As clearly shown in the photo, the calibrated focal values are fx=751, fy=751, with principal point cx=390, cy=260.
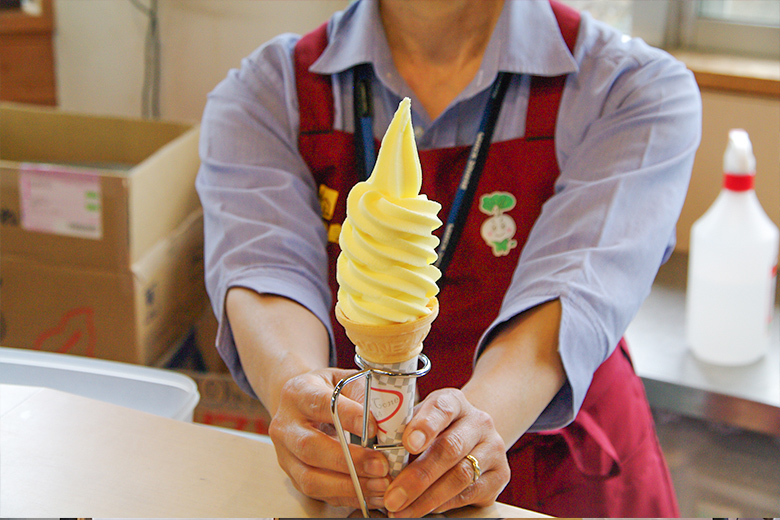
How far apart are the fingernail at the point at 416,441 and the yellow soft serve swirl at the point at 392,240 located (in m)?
0.10

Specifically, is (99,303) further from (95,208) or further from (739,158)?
(739,158)

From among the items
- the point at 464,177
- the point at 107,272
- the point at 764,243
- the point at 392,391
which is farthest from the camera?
the point at 107,272

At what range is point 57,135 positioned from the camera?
6.02 ft

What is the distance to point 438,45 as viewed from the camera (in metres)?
1.10

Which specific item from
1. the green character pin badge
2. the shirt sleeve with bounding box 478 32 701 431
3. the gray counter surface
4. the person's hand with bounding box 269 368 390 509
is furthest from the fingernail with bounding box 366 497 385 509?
the gray counter surface

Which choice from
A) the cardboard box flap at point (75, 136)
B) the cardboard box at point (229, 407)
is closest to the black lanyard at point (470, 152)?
the cardboard box at point (229, 407)

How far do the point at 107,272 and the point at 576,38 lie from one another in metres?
A: 0.94

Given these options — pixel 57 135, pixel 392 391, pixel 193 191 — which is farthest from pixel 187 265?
pixel 392 391

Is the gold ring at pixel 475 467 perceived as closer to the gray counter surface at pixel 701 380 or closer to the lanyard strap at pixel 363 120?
the lanyard strap at pixel 363 120

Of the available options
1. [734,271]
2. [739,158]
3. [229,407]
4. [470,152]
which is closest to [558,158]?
[470,152]

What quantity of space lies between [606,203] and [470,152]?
0.68ft

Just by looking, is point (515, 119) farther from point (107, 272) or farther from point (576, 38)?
point (107, 272)

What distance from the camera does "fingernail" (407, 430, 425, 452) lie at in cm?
59

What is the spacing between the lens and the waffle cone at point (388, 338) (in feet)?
1.81
